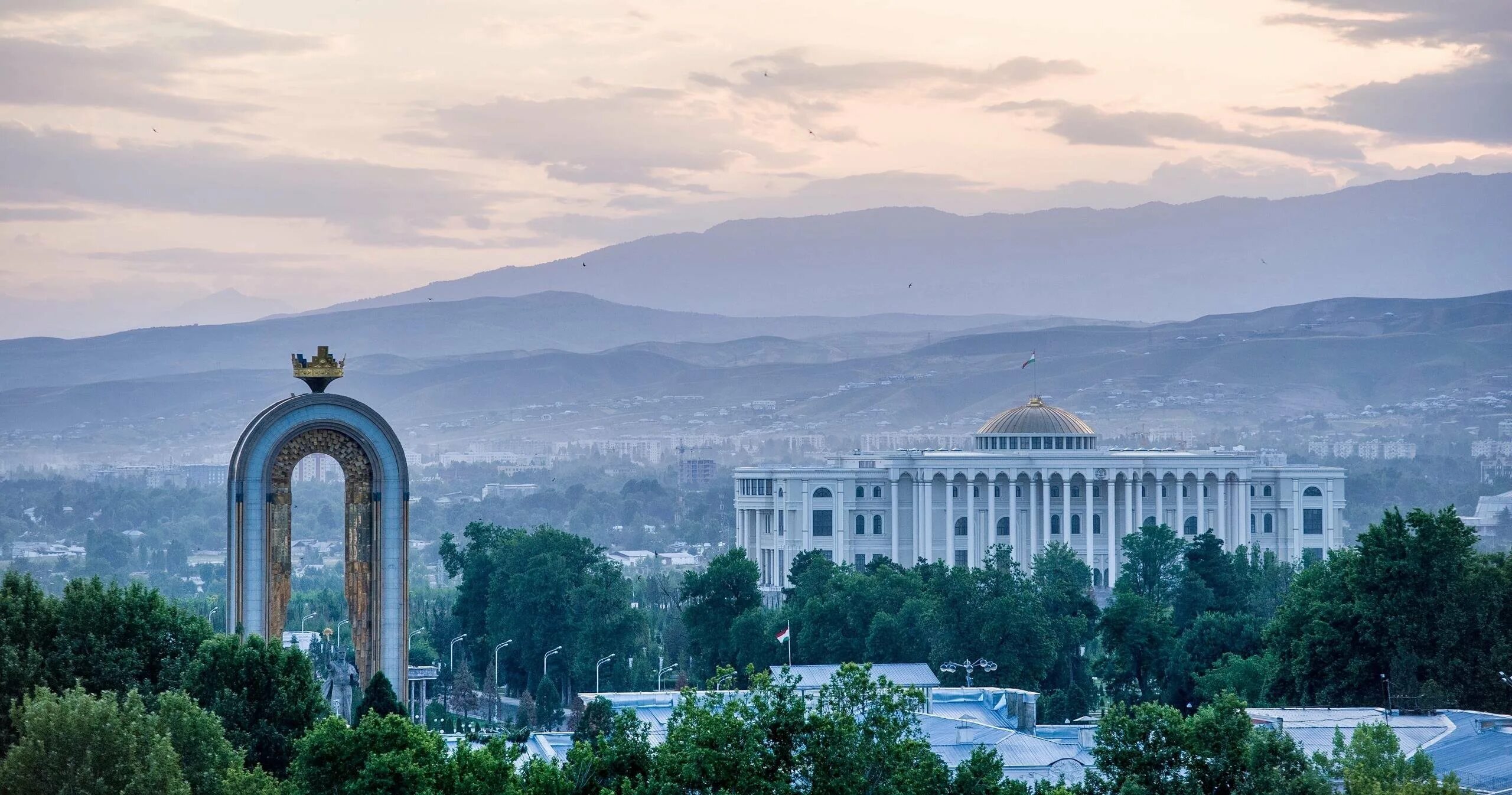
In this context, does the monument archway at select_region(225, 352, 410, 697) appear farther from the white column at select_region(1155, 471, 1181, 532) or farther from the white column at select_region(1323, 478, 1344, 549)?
the white column at select_region(1323, 478, 1344, 549)

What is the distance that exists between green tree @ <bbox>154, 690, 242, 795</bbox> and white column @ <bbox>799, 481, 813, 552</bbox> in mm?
92391

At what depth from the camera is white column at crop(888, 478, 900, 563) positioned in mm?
136875

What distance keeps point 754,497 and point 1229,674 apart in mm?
68106

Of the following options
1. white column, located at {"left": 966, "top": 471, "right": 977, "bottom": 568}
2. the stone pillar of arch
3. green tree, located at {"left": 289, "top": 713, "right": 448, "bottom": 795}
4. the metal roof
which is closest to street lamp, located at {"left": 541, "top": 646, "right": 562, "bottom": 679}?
the metal roof

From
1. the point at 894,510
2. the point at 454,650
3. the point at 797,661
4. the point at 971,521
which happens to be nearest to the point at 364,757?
the point at 797,661

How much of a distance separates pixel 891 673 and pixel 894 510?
63.8 m

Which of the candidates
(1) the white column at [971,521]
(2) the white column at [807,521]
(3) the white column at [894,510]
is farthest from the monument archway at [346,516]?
(1) the white column at [971,521]

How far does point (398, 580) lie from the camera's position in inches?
2032

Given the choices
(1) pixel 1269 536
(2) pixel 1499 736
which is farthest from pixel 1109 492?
(2) pixel 1499 736

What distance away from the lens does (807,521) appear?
136 metres

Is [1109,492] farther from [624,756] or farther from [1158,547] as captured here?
[624,756]

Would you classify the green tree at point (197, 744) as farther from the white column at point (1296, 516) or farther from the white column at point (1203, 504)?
the white column at point (1296, 516)

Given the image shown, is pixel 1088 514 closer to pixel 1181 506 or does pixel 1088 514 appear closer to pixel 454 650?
pixel 1181 506

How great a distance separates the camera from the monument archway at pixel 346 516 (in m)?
50.4
